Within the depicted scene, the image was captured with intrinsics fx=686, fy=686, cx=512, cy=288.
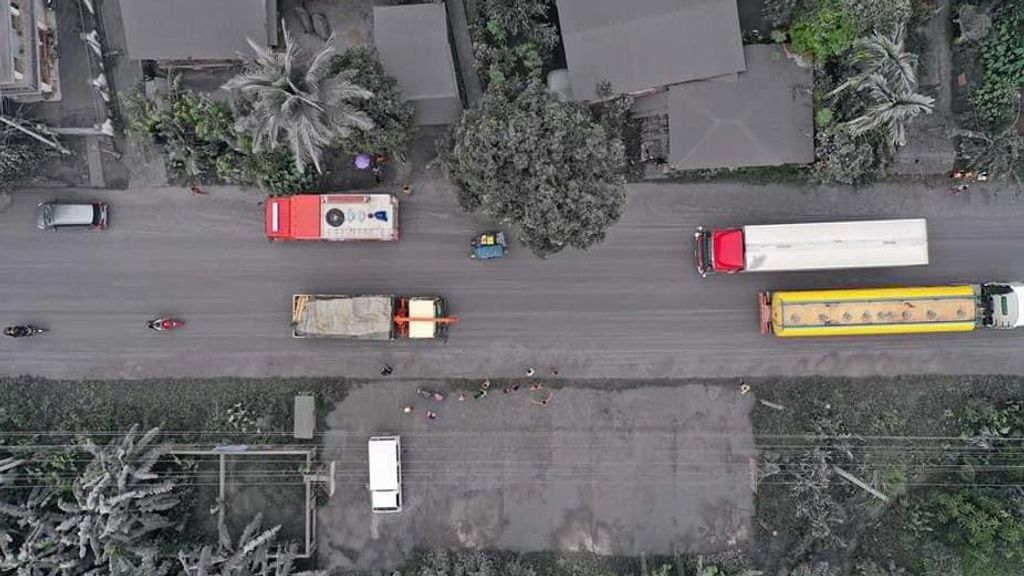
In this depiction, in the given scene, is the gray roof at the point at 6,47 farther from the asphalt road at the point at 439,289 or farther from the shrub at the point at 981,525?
the shrub at the point at 981,525

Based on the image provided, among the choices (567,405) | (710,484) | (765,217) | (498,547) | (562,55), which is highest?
(562,55)

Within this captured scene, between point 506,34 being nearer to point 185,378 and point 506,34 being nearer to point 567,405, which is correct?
point 567,405

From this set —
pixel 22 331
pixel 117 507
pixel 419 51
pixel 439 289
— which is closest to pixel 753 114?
pixel 419 51

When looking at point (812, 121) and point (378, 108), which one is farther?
point (812, 121)

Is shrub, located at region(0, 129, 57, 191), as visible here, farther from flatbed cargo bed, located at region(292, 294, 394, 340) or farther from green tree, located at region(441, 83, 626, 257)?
green tree, located at region(441, 83, 626, 257)

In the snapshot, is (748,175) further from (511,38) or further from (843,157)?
(511,38)

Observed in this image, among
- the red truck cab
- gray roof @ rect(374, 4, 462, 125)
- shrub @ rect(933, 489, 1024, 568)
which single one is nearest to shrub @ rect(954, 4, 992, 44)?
the red truck cab

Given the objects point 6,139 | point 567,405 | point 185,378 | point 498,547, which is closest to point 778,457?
point 567,405
